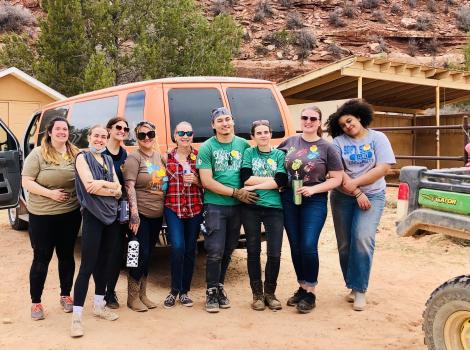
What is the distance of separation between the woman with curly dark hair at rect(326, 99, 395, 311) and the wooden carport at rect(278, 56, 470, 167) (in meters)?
7.76

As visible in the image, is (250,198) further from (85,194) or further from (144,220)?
(85,194)

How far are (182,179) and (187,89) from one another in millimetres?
1068

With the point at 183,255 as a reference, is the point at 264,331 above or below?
below

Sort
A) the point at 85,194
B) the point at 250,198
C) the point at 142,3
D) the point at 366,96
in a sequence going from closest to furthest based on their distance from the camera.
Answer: the point at 85,194 < the point at 250,198 < the point at 366,96 < the point at 142,3

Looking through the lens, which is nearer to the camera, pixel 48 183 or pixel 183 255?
pixel 48 183

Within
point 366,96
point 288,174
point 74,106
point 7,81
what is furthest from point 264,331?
point 7,81

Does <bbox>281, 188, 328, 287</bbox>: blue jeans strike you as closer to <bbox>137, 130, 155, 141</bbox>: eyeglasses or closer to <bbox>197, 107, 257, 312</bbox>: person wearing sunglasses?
<bbox>197, 107, 257, 312</bbox>: person wearing sunglasses

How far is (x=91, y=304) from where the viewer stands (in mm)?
4668

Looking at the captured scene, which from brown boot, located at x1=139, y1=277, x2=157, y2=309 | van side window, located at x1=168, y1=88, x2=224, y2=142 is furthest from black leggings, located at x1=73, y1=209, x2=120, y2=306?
van side window, located at x1=168, y1=88, x2=224, y2=142

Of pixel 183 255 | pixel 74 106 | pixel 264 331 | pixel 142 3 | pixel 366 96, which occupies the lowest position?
pixel 264 331

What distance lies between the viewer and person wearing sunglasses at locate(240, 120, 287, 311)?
14.1 ft

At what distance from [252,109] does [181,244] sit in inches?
65.6

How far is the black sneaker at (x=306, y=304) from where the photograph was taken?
4.43 m

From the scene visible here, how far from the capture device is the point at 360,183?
14.6 ft
